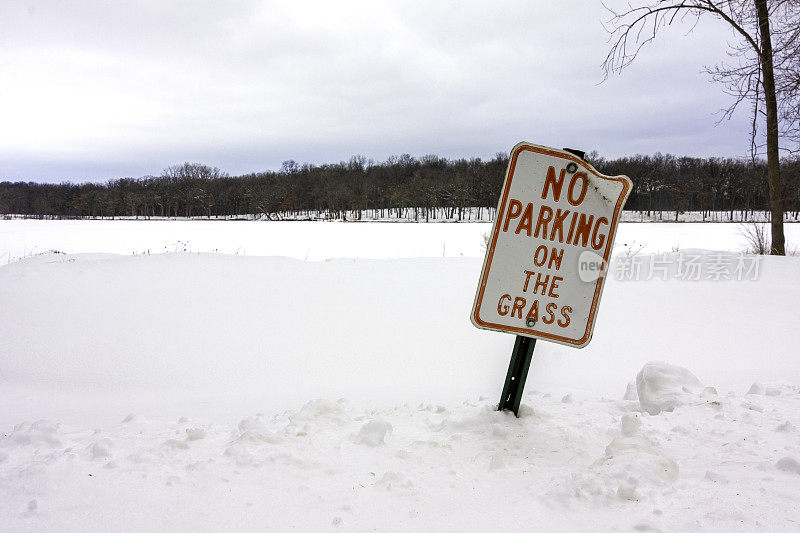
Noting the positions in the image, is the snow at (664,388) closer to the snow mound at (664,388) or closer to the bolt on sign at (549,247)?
the snow mound at (664,388)

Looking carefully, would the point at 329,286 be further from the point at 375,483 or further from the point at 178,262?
the point at 375,483

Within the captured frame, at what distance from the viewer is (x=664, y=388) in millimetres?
3150

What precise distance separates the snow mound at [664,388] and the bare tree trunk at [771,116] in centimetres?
1010

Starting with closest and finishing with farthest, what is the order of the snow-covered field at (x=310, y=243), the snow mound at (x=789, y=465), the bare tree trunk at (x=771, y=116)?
1. the snow mound at (x=789, y=465)
2. the bare tree trunk at (x=771, y=116)
3. the snow-covered field at (x=310, y=243)

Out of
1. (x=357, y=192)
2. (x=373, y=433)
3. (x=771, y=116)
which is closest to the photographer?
(x=373, y=433)

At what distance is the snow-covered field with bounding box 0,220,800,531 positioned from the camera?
1.92m

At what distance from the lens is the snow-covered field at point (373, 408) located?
1921mm

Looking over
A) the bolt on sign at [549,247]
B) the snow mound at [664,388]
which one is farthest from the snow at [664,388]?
the bolt on sign at [549,247]

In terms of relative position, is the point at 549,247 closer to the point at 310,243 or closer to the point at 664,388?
the point at 664,388

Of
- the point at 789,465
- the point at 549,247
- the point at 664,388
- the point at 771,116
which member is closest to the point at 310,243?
the point at 771,116

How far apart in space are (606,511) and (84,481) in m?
2.04

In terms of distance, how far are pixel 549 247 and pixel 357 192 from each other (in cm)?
9507

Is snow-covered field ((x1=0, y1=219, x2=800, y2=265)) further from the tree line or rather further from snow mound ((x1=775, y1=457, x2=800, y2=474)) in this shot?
the tree line

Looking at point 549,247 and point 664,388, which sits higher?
point 549,247
